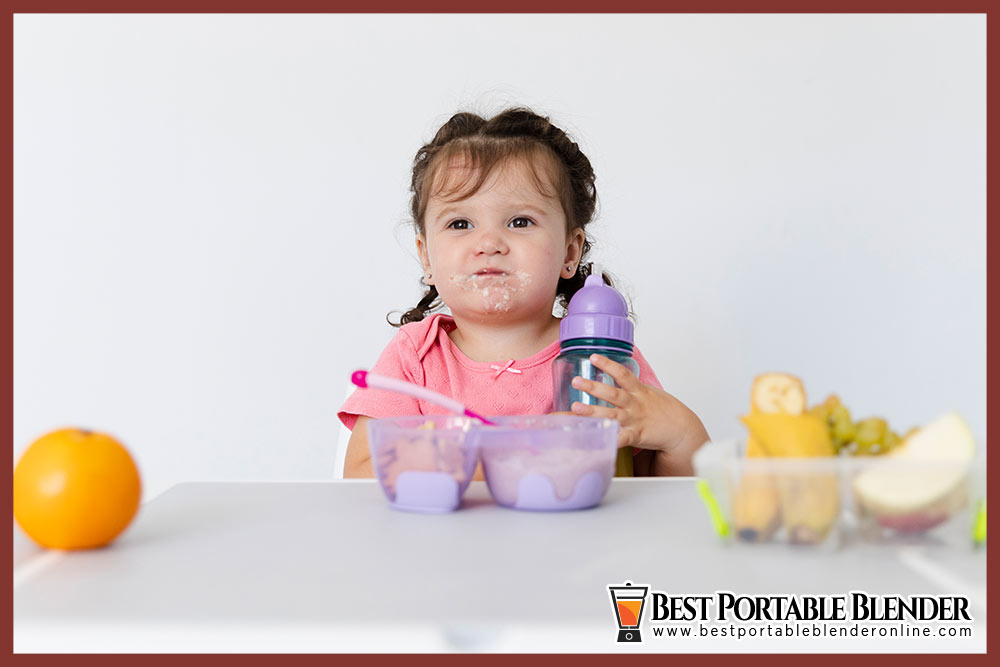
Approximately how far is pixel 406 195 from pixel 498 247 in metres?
0.82

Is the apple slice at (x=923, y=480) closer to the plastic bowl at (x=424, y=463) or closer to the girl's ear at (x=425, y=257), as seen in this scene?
the plastic bowl at (x=424, y=463)

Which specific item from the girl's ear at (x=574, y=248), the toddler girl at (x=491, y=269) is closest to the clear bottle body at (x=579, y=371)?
the toddler girl at (x=491, y=269)

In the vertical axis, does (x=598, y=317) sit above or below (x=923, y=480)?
above

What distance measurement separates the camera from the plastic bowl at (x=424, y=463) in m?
0.74

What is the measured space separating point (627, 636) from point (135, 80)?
200 centimetres

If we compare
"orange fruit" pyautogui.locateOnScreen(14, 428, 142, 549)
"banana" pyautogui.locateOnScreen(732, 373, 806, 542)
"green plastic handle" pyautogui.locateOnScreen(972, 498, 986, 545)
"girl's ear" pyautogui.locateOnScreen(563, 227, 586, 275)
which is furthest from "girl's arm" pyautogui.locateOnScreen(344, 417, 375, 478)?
"green plastic handle" pyautogui.locateOnScreen(972, 498, 986, 545)

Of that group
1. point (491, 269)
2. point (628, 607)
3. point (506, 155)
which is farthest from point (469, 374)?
point (628, 607)

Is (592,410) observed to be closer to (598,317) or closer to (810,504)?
(598,317)

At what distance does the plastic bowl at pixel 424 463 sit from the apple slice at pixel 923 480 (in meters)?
0.30

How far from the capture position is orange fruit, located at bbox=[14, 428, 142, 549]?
2.06 ft

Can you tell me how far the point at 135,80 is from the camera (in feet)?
7.02

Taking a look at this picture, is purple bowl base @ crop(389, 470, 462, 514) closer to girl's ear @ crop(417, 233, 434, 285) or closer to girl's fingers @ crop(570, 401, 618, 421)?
girl's fingers @ crop(570, 401, 618, 421)

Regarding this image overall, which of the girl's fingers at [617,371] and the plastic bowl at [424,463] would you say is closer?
the plastic bowl at [424,463]

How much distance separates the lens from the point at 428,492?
0.75m
